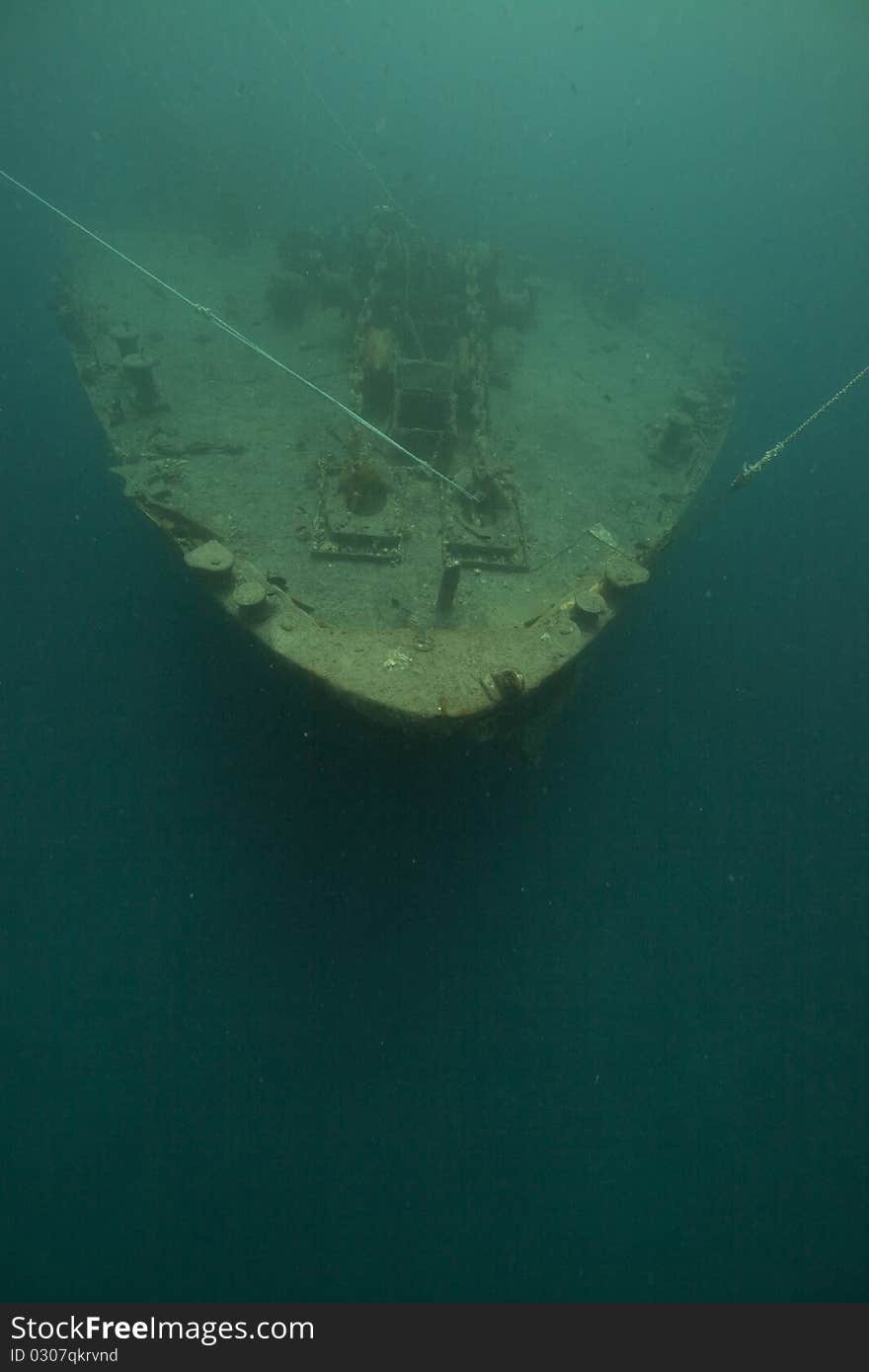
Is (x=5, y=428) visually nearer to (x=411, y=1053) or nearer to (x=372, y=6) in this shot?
(x=411, y=1053)

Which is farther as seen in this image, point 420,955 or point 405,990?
point 420,955

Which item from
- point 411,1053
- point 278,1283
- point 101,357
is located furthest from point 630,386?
point 278,1283

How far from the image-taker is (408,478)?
885 cm

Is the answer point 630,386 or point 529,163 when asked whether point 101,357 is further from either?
point 529,163

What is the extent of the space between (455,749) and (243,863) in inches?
109

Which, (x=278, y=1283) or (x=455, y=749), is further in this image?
Result: (x=455, y=749)

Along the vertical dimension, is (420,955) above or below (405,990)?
above

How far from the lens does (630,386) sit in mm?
12992

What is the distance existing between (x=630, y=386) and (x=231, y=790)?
1036 centimetres

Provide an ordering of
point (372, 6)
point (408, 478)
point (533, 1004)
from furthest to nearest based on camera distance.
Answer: point (372, 6) → point (408, 478) → point (533, 1004)

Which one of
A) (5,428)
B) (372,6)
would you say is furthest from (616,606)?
(372,6)

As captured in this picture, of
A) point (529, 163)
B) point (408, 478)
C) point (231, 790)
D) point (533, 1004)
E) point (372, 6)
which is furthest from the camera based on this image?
point (372, 6)

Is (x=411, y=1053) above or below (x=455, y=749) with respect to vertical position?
below

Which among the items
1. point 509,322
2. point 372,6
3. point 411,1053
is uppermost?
point 372,6
